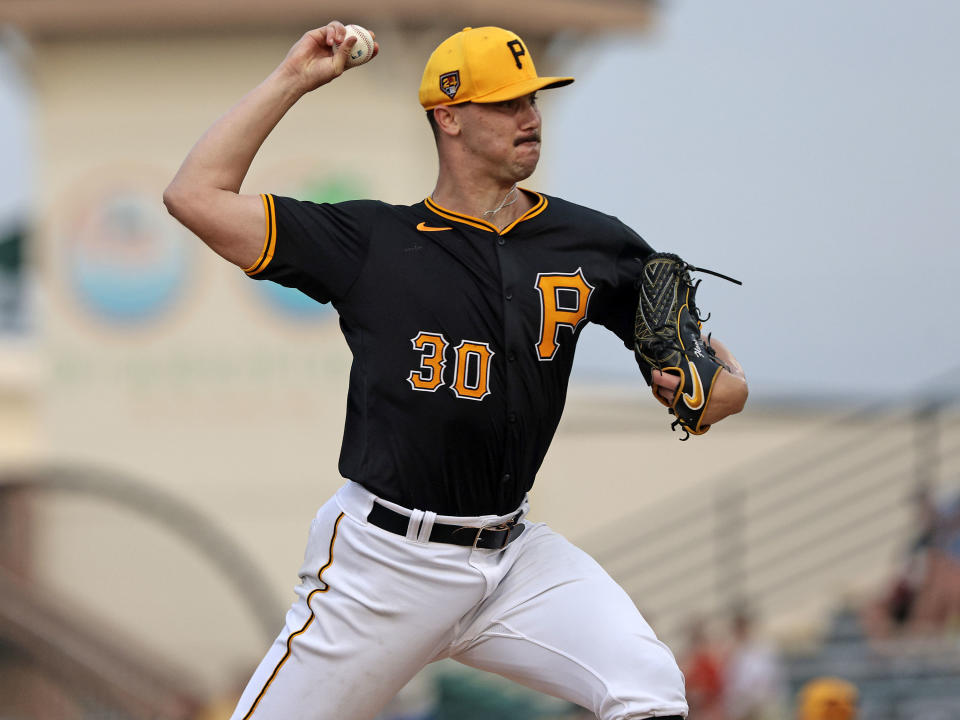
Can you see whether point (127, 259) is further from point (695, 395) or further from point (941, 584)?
point (695, 395)

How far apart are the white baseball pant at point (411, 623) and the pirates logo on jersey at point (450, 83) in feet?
3.50

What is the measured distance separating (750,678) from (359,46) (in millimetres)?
7641

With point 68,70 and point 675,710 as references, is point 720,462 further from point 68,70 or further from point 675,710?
point 675,710

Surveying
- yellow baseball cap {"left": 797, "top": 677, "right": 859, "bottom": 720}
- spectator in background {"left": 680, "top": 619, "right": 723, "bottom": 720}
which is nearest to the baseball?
yellow baseball cap {"left": 797, "top": 677, "right": 859, "bottom": 720}

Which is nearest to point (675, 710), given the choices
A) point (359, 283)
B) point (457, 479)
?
point (457, 479)

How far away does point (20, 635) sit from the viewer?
1461 cm

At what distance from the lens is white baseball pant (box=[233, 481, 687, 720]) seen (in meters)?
3.65

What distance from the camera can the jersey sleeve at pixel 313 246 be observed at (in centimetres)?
364

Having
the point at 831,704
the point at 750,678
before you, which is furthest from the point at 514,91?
the point at 750,678

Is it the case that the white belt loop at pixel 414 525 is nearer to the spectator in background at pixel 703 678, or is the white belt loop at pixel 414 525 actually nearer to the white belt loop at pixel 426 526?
the white belt loop at pixel 426 526

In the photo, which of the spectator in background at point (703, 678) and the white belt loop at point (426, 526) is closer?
the white belt loop at point (426, 526)

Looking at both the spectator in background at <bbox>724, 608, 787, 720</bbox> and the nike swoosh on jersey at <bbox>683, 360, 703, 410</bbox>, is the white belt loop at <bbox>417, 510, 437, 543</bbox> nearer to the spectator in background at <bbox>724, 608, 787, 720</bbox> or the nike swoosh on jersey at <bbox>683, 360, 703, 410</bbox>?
the nike swoosh on jersey at <bbox>683, 360, 703, 410</bbox>

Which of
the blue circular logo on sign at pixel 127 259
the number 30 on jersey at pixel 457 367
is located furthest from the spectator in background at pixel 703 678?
the blue circular logo on sign at pixel 127 259

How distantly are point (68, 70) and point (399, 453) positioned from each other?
1519 cm
